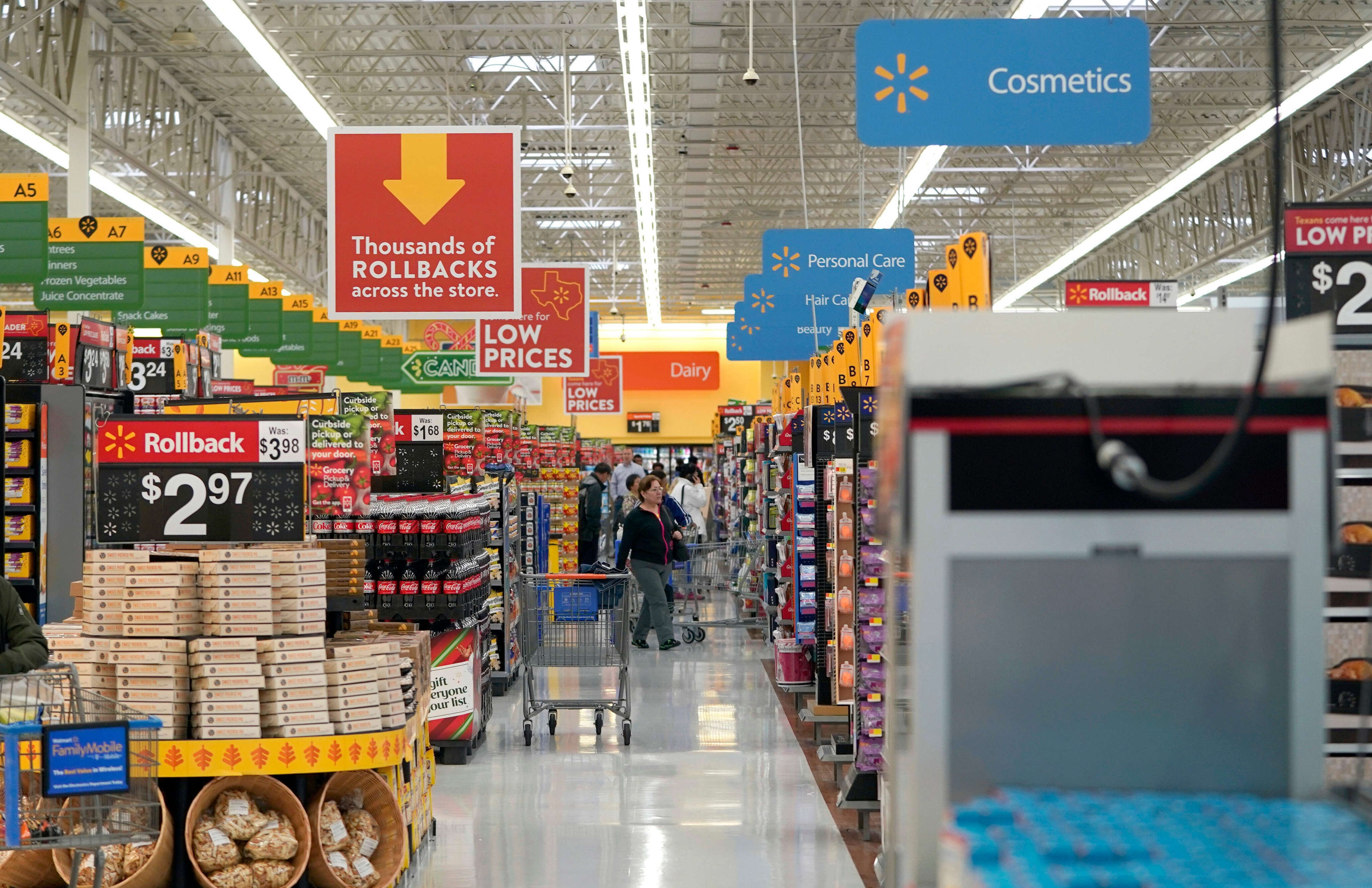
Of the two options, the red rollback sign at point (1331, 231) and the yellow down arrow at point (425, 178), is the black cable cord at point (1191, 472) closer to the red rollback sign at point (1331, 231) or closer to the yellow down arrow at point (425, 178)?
the red rollback sign at point (1331, 231)

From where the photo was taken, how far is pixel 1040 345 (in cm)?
159

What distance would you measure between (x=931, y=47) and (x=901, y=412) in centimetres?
334

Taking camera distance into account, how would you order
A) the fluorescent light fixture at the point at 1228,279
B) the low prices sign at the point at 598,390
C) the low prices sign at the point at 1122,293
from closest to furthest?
the low prices sign at the point at 1122,293
the low prices sign at the point at 598,390
the fluorescent light fixture at the point at 1228,279

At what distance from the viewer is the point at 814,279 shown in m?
10.4

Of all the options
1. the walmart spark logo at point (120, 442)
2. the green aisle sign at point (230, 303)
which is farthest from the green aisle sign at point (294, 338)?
the walmart spark logo at point (120, 442)

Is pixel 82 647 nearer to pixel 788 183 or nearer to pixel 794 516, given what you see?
pixel 794 516

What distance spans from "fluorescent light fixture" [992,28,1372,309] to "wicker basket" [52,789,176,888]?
18.6ft

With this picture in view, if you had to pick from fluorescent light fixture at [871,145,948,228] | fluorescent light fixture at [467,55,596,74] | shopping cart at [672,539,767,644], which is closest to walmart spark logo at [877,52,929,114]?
fluorescent light fixture at [871,145,948,228]

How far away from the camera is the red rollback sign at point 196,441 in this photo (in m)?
5.22

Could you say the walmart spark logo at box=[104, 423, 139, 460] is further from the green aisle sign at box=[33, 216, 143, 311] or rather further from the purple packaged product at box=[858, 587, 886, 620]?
the green aisle sign at box=[33, 216, 143, 311]

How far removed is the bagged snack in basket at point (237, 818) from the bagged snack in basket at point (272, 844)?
2 cm

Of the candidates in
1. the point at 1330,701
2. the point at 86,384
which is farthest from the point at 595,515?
the point at 1330,701

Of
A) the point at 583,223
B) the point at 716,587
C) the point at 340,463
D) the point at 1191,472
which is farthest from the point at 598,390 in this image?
the point at 1191,472

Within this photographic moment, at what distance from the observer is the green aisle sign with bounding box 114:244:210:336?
13102 millimetres
